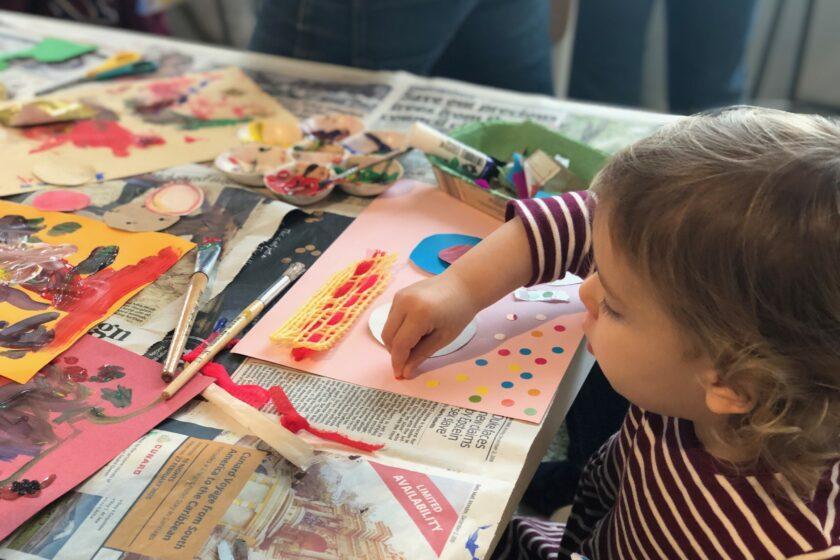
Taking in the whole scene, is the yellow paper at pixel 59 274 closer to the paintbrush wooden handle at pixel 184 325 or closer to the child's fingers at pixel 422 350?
the paintbrush wooden handle at pixel 184 325

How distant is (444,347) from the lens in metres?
0.62

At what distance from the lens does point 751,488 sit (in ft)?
1.55

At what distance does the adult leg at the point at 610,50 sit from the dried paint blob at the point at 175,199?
1.24 meters

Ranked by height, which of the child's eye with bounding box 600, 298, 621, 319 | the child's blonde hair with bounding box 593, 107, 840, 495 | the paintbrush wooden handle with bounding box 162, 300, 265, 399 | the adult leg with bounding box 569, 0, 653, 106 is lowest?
the adult leg with bounding box 569, 0, 653, 106

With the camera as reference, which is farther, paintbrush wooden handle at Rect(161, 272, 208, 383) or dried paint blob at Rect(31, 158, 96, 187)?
dried paint blob at Rect(31, 158, 96, 187)

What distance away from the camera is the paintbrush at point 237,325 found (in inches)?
22.6

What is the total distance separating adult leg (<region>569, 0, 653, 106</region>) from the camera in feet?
5.74

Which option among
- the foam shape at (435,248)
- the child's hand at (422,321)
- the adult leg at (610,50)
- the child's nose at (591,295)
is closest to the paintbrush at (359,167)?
the foam shape at (435,248)

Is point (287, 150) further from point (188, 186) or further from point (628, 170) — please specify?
point (628, 170)

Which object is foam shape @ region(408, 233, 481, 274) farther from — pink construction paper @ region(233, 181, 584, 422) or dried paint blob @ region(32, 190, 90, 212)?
dried paint blob @ region(32, 190, 90, 212)

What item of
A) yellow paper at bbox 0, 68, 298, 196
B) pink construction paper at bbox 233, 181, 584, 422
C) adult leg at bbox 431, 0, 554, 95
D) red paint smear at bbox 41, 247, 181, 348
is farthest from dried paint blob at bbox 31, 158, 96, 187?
adult leg at bbox 431, 0, 554, 95

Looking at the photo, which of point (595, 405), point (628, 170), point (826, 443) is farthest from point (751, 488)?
point (595, 405)

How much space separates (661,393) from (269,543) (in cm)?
25

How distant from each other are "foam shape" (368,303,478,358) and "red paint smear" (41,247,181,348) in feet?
0.63
